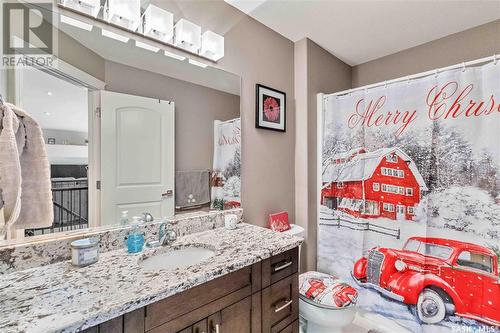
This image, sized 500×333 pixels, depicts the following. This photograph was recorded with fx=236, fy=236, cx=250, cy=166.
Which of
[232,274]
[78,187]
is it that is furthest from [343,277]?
[78,187]

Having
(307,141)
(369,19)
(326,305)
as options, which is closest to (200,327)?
(326,305)

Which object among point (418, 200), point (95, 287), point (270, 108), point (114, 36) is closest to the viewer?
point (95, 287)

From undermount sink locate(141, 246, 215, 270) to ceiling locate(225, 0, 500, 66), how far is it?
1690 millimetres

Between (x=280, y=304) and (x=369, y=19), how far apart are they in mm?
2113

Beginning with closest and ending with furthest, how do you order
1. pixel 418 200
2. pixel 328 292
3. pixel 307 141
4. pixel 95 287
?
pixel 95 287 < pixel 328 292 < pixel 418 200 < pixel 307 141

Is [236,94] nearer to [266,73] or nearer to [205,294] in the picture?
[266,73]

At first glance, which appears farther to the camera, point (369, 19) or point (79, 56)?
point (369, 19)

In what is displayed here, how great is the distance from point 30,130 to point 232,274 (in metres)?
0.93

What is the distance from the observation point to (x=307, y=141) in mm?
2102

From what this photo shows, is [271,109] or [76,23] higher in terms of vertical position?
[76,23]

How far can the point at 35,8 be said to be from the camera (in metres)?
1.00

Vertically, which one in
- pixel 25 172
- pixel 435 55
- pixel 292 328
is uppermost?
pixel 435 55

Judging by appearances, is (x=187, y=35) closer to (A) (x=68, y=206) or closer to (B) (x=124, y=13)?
(B) (x=124, y=13)

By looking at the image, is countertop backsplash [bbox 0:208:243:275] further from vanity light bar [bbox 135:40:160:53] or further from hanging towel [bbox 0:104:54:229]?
vanity light bar [bbox 135:40:160:53]
